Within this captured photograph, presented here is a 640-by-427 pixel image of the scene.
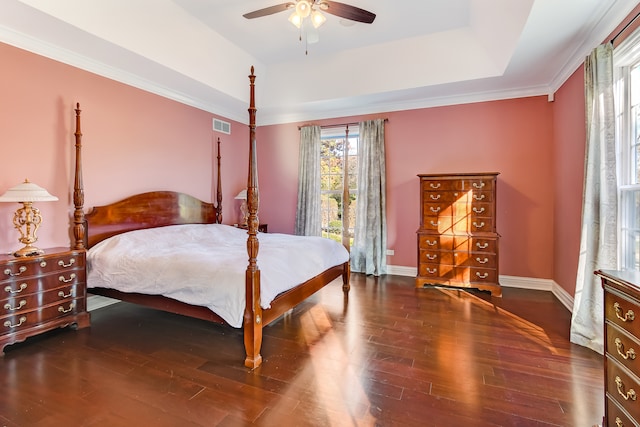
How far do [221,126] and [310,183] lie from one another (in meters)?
1.78

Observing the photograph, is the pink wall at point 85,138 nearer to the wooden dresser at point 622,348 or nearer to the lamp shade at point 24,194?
the lamp shade at point 24,194

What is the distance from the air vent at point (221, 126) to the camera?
17.1 feet

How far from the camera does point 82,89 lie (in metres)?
3.41

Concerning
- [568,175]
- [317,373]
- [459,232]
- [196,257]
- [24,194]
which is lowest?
[317,373]

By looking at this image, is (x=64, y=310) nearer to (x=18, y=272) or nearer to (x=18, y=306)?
(x=18, y=306)

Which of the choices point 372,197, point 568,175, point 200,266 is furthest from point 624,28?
point 200,266

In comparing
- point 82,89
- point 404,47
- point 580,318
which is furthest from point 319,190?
point 580,318

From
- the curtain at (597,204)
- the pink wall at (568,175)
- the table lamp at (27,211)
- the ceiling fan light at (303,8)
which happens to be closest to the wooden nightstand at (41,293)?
the table lamp at (27,211)

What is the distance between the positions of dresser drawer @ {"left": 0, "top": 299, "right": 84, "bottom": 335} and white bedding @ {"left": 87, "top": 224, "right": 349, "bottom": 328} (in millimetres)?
250

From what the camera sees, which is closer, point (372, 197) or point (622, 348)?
point (622, 348)

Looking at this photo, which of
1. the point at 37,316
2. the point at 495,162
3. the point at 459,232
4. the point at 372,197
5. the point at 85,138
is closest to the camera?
the point at 37,316

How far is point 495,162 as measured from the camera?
456cm

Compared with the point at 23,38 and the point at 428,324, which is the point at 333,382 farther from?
the point at 23,38

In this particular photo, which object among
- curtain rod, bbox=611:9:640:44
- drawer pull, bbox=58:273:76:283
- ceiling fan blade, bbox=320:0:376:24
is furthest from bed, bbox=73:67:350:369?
Answer: curtain rod, bbox=611:9:640:44
